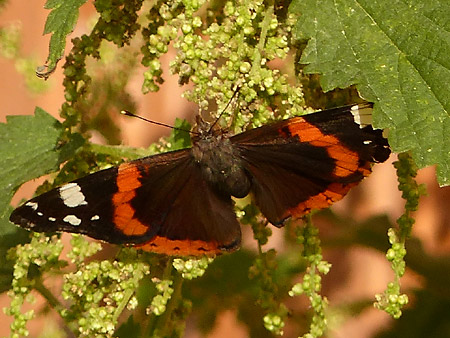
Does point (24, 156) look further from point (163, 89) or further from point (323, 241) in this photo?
point (163, 89)

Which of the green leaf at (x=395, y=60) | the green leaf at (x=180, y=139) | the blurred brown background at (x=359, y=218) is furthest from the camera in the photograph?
the blurred brown background at (x=359, y=218)

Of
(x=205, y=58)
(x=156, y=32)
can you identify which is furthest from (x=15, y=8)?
(x=205, y=58)

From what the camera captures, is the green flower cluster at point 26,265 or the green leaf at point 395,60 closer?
the green leaf at point 395,60

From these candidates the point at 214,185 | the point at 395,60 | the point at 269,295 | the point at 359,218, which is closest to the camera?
the point at 395,60

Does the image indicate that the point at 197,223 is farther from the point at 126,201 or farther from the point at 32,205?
the point at 32,205

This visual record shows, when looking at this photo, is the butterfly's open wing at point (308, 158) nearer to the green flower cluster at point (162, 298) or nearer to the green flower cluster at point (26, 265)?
the green flower cluster at point (162, 298)

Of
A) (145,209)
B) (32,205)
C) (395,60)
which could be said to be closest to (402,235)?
A: (395,60)

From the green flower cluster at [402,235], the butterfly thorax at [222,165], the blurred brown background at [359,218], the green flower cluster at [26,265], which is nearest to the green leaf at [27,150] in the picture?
the green flower cluster at [26,265]

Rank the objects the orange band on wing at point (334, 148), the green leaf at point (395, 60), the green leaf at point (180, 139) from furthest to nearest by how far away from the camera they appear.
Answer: the green leaf at point (180, 139) → the orange band on wing at point (334, 148) → the green leaf at point (395, 60)
